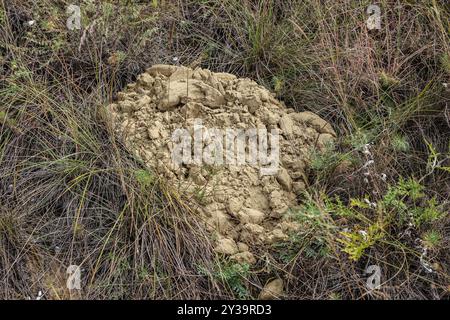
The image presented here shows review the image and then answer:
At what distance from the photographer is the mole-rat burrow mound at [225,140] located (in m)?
2.89

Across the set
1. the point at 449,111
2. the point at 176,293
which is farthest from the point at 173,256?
the point at 449,111

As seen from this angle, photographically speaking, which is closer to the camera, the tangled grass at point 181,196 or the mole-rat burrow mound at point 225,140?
the tangled grass at point 181,196

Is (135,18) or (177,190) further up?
(135,18)

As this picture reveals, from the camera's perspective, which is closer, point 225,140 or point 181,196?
point 181,196

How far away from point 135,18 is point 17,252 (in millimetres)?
1376

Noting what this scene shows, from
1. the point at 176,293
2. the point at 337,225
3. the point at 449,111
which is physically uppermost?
the point at 449,111

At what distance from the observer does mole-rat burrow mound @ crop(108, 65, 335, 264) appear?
2.89m

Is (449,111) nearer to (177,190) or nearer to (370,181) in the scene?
(370,181)

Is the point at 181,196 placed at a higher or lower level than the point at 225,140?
lower

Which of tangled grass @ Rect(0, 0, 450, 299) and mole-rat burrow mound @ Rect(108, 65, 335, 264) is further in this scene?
mole-rat burrow mound @ Rect(108, 65, 335, 264)

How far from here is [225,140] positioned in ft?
9.96
